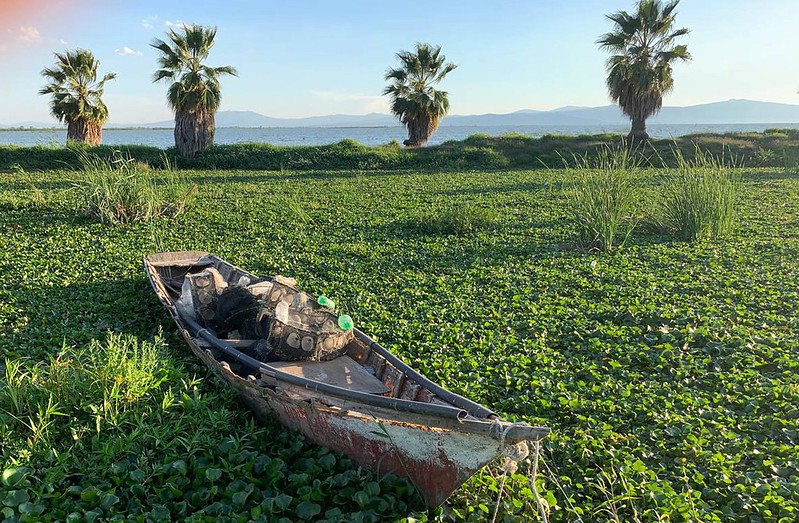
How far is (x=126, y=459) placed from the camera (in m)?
2.85

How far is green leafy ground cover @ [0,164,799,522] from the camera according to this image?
8.75 feet

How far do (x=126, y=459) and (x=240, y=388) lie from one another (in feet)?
2.49

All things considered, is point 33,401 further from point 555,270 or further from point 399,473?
point 555,270

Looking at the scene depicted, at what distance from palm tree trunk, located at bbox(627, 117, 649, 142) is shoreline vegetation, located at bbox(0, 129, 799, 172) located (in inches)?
19.3

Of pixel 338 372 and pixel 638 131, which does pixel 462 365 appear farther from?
pixel 638 131

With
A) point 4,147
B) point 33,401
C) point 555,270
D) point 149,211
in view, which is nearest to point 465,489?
point 33,401

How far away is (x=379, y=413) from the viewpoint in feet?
8.79

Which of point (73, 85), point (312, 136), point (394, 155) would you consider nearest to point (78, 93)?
point (73, 85)

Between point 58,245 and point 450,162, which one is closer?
point 58,245

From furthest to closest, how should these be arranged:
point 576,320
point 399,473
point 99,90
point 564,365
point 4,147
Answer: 1. point 99,90
2. point 4,147
3. point 576,320
4. point 564,365
5. point 399,473

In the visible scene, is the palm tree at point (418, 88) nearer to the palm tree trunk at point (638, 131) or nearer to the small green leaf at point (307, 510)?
the palm tree trunk at point (638, 131)

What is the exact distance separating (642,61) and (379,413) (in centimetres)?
2345

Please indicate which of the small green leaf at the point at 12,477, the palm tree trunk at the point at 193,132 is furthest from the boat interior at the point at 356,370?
the palm tree trunk at the point at 193,132

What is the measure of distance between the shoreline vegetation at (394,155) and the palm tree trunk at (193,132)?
1.08 feet
